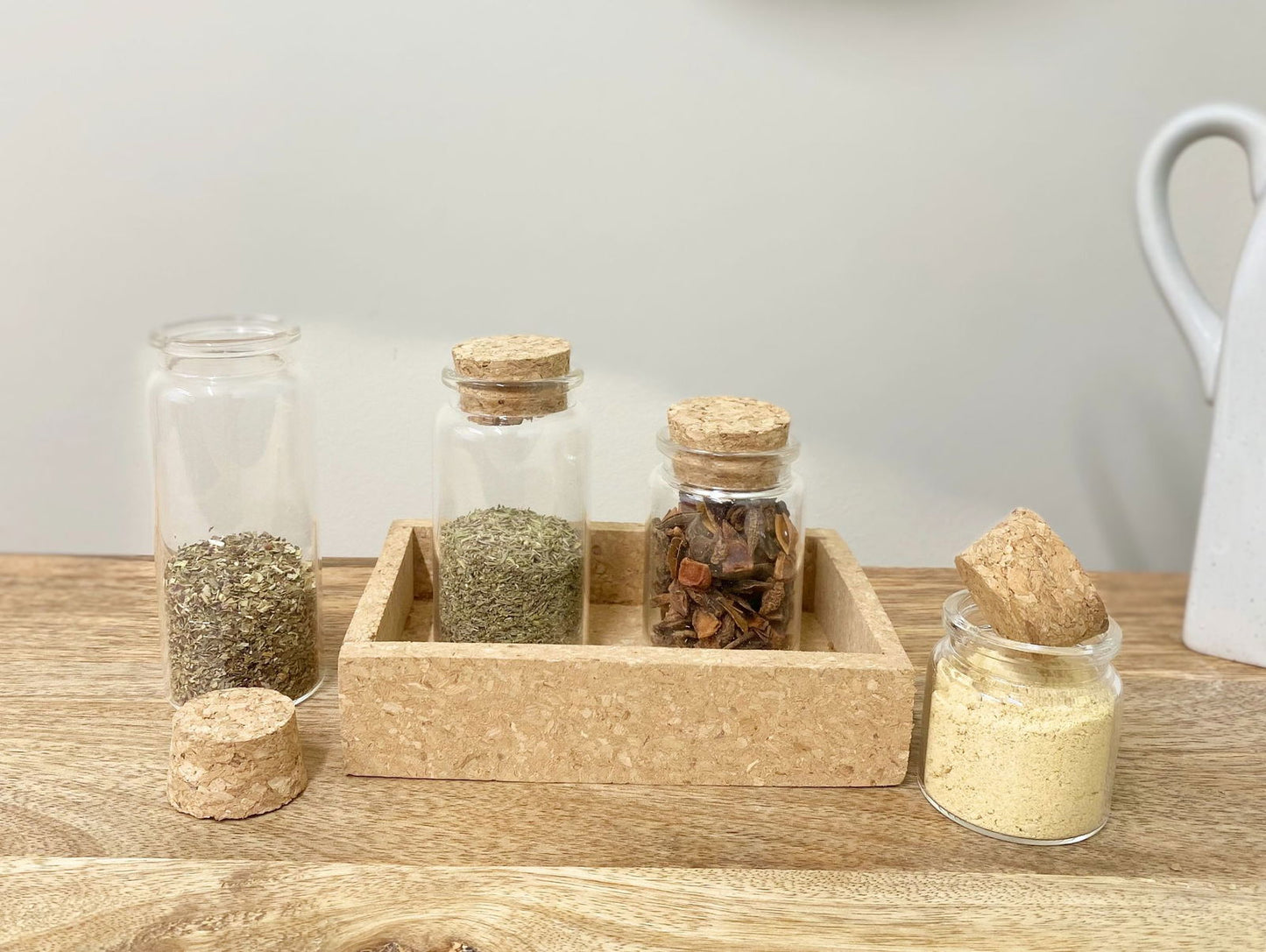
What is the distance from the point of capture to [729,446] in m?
0.80

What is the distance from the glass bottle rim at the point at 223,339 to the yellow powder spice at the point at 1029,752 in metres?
0.52

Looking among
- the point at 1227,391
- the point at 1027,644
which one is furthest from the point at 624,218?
the point at 1027,644

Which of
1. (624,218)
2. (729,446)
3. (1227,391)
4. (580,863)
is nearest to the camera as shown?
(580,863)

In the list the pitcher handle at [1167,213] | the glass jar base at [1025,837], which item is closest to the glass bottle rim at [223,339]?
the glass jar base at [1025,837]

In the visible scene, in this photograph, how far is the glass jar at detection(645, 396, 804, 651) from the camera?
0.81 meters

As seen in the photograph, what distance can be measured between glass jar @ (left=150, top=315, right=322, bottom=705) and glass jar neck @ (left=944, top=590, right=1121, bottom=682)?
0.48 m

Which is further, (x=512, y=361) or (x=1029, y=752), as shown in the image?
(x=512, y=361)

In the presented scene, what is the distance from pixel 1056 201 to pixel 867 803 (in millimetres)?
830

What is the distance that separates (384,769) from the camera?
76 cm

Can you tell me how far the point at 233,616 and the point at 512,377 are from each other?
0.26 m

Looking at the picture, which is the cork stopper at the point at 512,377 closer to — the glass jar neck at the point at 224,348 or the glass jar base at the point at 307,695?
the glass jar neck at the point at 224,348

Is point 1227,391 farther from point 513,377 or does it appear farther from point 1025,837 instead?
point 513,377

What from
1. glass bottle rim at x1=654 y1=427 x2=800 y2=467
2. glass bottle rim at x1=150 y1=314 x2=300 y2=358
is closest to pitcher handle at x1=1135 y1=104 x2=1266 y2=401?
glass bottle rim at x1=654 y1=427 x2=800 y2=467

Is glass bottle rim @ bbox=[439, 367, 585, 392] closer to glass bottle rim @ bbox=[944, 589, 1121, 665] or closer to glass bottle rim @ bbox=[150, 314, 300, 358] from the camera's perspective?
glass bottle rim @ bbox=[150, 314, 300, 358]
